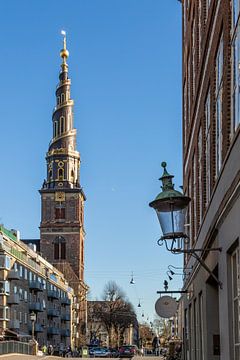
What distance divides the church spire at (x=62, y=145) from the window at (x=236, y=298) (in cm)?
13084

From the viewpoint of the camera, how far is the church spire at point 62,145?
140 metres

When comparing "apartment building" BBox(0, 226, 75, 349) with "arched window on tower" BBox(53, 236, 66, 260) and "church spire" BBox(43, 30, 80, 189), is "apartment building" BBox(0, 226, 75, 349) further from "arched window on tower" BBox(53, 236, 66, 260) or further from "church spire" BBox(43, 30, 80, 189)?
"church spire" BBox(43, 30, 80, 189)

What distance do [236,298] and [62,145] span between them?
133 m

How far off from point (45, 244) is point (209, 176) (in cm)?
12820

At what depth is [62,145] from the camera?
141 meters

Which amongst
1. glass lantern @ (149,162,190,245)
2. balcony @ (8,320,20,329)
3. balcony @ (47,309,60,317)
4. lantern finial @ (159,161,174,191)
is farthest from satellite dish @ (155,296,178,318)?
balcony @ (47,309,60,317)

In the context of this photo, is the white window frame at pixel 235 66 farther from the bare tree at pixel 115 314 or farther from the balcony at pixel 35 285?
the bare tree at pixel 115 314

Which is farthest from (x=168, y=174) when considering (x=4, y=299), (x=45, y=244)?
(x=45, y=244)

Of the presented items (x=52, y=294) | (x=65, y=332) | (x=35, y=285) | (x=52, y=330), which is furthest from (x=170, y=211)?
(x=65, y=332)

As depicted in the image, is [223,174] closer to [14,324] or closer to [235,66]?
[235,66]

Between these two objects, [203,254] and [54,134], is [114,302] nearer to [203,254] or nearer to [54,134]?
[54,134]

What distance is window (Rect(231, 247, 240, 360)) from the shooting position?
8.71 metres

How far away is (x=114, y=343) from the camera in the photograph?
138250 millimetres

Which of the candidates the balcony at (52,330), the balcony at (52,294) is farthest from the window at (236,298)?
the balcony at (52,294)
